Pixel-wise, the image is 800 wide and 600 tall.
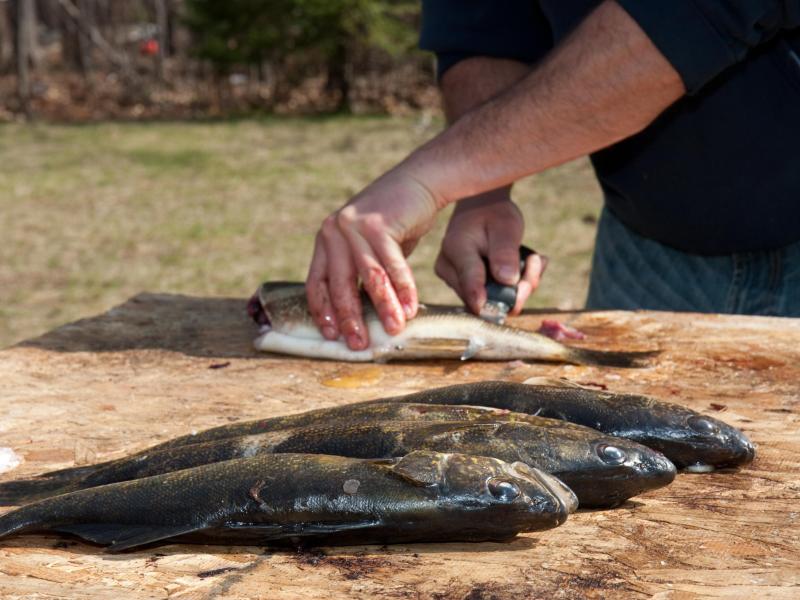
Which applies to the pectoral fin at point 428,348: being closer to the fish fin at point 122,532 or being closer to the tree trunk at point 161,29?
the fish fin at point 122,532

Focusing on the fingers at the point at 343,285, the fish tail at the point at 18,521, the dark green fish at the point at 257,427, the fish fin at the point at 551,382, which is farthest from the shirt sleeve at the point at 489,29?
the fish tail at the point at 18,521

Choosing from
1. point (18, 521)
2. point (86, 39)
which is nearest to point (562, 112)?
point (18, 521)

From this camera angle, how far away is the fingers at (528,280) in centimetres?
421

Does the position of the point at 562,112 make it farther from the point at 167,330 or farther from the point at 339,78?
the point at 339,78

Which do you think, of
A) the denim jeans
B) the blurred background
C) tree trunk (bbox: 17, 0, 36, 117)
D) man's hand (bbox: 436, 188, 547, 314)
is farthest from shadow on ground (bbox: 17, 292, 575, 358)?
tree trunk (bbox: 17, 0, 36, 117)

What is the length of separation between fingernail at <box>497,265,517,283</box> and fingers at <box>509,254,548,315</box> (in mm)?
69

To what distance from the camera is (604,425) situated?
284cm

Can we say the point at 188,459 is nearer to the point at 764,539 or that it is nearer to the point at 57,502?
the point at 57,502

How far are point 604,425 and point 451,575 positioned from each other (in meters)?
0.82

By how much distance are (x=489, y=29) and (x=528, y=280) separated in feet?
3.70

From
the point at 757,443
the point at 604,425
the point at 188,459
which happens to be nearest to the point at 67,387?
the point at 188,459

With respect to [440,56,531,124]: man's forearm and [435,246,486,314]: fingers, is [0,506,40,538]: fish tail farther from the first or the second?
[440,56,531,124]: man's forearm

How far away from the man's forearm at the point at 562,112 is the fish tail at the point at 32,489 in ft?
5.33

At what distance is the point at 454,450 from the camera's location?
252 cm
